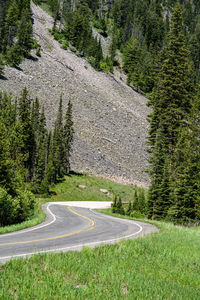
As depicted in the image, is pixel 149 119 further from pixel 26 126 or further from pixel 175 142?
pixel 26 126

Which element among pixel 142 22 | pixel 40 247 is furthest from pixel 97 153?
pixel 142 22

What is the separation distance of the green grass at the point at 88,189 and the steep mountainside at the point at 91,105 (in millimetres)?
3801

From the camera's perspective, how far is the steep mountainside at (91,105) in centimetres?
5812

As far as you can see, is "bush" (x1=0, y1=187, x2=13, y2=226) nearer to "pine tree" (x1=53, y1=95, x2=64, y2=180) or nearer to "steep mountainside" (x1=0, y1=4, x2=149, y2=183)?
"pine tree" (x1=53, y1=95, x2=64, y2=180)

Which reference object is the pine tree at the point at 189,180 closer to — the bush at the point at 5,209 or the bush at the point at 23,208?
the bush at the point at 23,208

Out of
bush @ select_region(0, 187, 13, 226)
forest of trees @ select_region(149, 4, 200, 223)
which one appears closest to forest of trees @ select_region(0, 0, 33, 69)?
forest of trees @ select_region(149, 4, 200, 223)

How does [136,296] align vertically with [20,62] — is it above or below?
below

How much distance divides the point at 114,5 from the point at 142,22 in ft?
56.6

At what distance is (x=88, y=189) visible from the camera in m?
46.9

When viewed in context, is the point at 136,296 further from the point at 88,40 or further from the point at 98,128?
the point at 88,40

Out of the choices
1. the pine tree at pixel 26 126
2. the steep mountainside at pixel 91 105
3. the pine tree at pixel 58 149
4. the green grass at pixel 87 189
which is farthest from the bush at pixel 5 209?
the steep mountainside at pixel 91 105

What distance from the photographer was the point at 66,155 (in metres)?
51.9

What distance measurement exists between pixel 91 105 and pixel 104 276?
6727 cm

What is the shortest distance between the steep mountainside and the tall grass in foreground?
4530 cm
